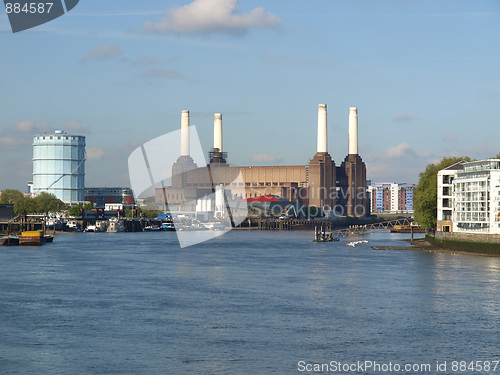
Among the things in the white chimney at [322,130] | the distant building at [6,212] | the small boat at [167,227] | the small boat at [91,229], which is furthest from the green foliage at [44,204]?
the white chimney at [322,130]

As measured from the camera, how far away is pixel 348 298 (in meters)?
43.2

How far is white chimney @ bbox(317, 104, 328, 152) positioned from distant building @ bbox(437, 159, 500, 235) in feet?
290

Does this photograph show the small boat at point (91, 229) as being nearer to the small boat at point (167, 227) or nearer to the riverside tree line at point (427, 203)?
the small boat at point (167, 227)

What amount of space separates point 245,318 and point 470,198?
160ft

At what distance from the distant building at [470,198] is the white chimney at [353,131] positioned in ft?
299

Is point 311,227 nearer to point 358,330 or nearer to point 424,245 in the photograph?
point 424,245

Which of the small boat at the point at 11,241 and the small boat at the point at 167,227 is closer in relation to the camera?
the small boat at the point at 11,241

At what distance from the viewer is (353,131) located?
185 m

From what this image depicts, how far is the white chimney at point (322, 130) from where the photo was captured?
176 metres

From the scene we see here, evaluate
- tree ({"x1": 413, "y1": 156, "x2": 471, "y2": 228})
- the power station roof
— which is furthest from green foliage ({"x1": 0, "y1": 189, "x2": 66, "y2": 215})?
tree ({"x1": 413, "y1": 156, "x2": 471, "y2": 228})

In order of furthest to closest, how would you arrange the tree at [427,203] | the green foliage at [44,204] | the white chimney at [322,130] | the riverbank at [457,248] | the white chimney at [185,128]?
the white chimney at [185,128] → the white chimney at [322,130] → the green foliage at [44,204] → the tree at [427,203] → the riverbank at [457,248]

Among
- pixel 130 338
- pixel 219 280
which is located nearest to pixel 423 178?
pixel 219 280

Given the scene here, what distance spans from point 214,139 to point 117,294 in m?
156

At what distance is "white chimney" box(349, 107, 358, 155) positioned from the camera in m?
179
